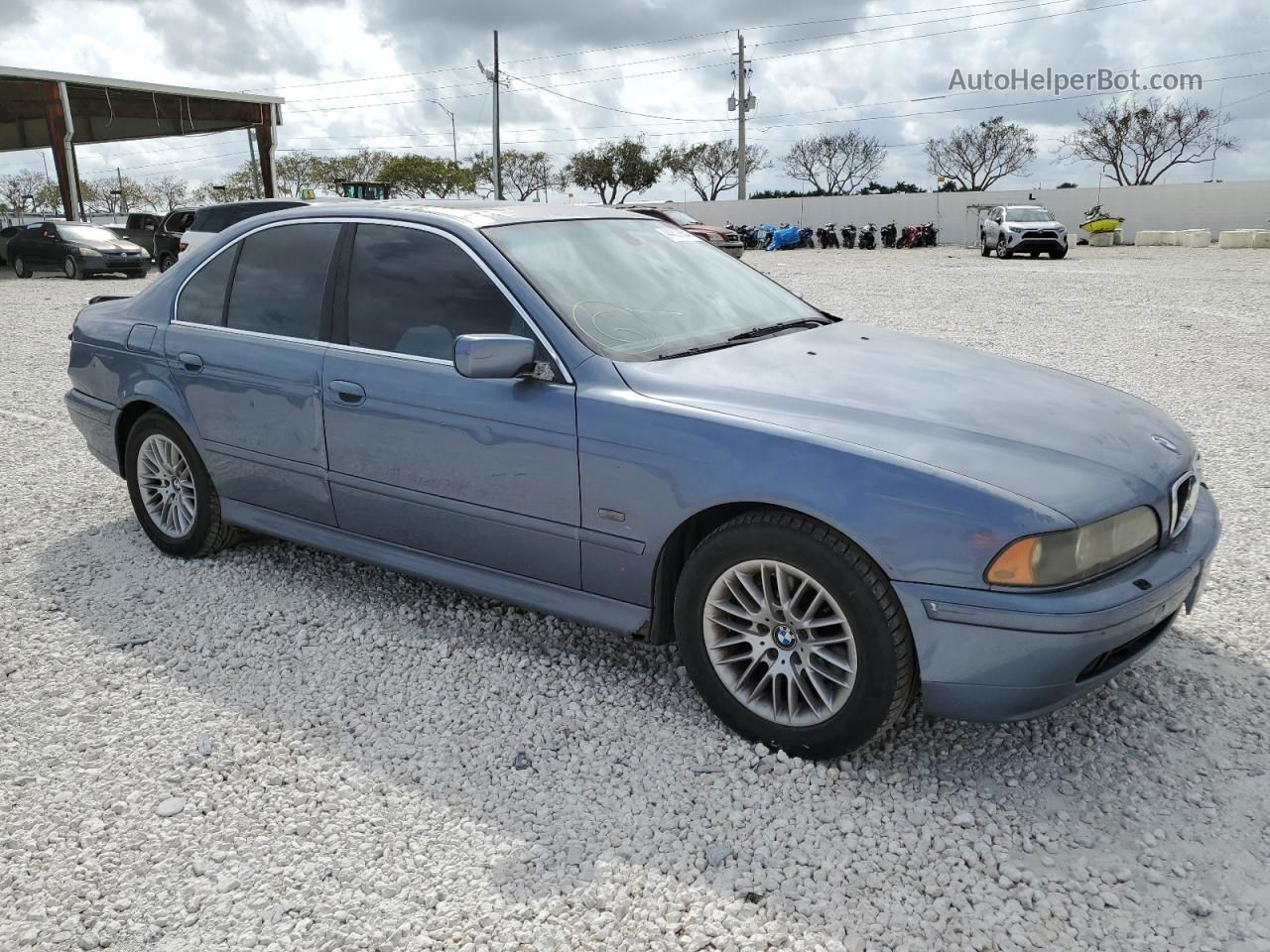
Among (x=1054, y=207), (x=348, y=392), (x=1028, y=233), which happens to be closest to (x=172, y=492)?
(x=348, y=392)

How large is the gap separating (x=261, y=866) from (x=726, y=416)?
67.4 inches

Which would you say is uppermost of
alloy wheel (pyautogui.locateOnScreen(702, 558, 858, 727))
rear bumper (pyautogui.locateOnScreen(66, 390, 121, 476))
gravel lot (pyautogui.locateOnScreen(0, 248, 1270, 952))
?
rear bumper (pyautogui.locateOnScreen(66, 390, 121, 476))

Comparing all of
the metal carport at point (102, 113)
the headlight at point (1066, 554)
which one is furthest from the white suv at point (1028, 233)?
the headlight at point (1066, 554)

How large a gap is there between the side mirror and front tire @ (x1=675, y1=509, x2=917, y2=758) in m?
0.81

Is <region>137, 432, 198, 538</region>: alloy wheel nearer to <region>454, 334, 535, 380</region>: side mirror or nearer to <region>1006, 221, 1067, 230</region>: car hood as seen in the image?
<region>454, 334, 535, 380</region>: side mirror

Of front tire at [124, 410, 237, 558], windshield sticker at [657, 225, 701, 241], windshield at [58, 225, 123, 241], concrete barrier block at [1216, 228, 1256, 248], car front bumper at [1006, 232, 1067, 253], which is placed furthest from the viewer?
concrete barrier block at [1216, 228, 1256, 248]

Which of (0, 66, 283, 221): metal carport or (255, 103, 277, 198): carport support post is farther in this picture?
(255, 103, 277, 198): carport support post

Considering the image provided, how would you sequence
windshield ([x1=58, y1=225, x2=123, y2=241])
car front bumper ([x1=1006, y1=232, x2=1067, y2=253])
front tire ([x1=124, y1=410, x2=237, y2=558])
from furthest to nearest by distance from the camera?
car front bumper ([x1=1006, y1=232, x2=1067, y2=253]), windshield ([x1=58, y1=225, x2=123, y2=241]), front tire ([x1=124, y1=410, x2=237, y2=558])

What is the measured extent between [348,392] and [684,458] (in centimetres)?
144

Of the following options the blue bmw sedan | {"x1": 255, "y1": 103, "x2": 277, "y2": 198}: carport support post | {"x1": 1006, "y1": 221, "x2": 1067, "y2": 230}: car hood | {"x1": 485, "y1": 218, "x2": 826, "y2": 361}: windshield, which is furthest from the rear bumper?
{"x1": 255, "y1": 103, "x2": 277, "y2": 198}: carport support post

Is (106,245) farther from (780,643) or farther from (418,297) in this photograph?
(780,643)

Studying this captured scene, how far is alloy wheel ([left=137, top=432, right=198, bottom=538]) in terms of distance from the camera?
446cm

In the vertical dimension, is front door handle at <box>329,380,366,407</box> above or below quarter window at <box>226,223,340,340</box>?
below

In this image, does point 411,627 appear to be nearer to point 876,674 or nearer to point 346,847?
point 346,847
